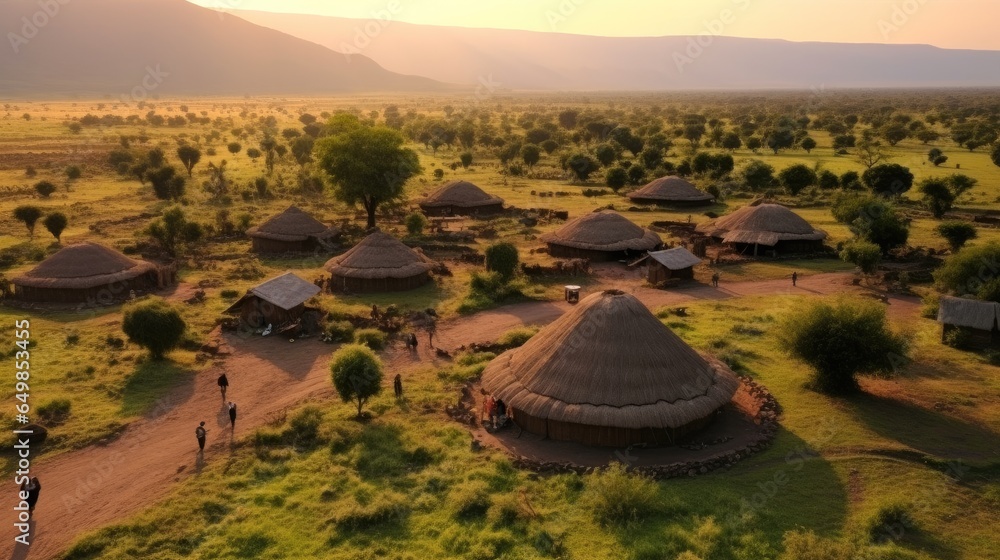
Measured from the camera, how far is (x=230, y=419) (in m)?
22.8

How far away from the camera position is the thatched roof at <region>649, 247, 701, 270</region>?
3912 cm

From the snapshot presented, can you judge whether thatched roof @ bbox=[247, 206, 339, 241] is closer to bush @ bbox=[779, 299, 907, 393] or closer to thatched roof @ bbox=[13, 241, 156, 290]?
thatched roof @ bbox=[13, 241, 156, 290]

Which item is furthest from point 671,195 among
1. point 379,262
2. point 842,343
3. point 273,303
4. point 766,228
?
point 273,303

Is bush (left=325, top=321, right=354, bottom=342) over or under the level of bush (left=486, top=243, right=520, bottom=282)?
under

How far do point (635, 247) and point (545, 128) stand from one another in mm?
73359

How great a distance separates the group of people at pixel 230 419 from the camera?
2065 centimetres

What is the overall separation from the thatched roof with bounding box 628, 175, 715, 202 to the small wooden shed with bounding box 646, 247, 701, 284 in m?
23.2

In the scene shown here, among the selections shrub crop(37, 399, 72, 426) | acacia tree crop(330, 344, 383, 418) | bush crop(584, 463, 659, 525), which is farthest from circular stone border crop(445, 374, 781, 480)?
shrub crop(37, 399, 72, 426)

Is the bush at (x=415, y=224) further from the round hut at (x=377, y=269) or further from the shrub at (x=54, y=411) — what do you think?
the shrub at (x=54, y=411)

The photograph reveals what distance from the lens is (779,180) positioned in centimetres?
6731

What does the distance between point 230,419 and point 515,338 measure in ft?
40.7

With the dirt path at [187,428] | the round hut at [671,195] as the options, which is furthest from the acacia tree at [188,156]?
the dirt path at [187,428]

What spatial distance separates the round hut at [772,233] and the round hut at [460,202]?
69.1 feet

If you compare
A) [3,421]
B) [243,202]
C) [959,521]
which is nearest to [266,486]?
[3,421]
